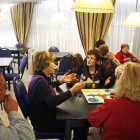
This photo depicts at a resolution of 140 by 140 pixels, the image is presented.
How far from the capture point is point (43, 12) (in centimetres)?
670

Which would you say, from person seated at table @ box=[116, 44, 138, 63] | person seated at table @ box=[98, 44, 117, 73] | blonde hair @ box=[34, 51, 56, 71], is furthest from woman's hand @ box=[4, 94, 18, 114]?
person seated at table @ box=[116, 44, 138, 63]

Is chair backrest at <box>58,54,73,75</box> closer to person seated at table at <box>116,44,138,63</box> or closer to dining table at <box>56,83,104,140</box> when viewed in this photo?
person seated at table at <box>116,44,138,63</box>

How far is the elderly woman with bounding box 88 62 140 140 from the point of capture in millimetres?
1330

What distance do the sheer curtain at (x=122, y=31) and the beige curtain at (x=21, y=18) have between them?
2.95 meters

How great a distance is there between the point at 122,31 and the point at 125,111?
5301 millimetres

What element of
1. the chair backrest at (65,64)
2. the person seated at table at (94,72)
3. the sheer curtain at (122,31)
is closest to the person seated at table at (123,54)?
the chair backrest at (65,64)

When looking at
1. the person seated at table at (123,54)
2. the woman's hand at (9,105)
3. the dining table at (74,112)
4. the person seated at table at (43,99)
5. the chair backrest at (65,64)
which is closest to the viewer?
the woman's hand at (9,105)

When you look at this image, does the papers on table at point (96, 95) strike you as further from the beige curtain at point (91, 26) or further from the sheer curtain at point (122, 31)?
the sheer curtain at point (122, 31)

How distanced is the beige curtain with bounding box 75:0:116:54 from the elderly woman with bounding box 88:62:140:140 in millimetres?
4876

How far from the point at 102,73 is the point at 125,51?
212 cm

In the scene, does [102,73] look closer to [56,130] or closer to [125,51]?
[56,130]

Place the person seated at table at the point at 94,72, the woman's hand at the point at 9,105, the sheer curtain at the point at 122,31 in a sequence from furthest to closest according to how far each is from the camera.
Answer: the sheer curtain at the point at 122,31 < the person seated at table at the point at 94,72 < the woman's hand at the point at 9,105

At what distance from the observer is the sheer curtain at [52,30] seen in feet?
21.5

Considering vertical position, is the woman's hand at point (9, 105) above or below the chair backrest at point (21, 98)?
above
